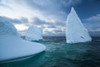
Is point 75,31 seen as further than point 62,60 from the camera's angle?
Yes

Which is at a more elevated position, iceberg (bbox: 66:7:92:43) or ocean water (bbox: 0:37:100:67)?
iceberg (bbox: 66:7:92:43)

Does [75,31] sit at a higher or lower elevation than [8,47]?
higher

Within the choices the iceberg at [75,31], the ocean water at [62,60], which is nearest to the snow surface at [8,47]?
the ocean water at [62,60]

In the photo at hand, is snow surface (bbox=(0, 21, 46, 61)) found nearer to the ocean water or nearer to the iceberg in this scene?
the ocean water

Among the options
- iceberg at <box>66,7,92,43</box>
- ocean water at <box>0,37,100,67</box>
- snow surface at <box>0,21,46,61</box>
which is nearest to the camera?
snow surface at <box>0,21,46,61</box>

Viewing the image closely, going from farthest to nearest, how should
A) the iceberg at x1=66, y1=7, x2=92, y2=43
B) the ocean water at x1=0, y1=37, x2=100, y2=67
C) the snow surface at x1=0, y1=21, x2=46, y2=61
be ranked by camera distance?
the iceberg at x1=66, y1=7, x2=92, y2=43 < the ocean water at x1=0, y1=37, x2=100, y2=67 < the snow surface at x1=0, y1=21, x2=46, y2=61

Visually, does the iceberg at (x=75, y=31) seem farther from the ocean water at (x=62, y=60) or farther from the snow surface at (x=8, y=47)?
the snow surface at (x=8, y=47)

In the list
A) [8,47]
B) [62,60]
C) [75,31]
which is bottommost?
[62,60]

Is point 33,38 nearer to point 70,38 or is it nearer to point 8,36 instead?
point 70,38

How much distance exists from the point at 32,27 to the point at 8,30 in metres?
22.9

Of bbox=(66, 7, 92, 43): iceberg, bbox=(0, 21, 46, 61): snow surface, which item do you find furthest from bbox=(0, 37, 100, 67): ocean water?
bbox=(66, 7, 92, 43): iceberg

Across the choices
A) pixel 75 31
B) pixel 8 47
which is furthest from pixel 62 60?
pixel 75 31

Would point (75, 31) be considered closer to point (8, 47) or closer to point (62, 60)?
point (62, 60)

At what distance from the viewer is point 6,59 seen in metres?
3.15
